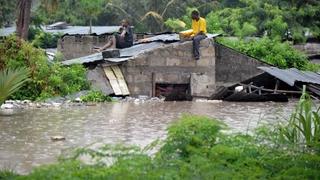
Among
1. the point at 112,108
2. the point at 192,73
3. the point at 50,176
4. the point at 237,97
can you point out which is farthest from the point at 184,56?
the point at 50,176

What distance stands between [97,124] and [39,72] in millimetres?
6874

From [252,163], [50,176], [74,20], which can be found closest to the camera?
[50,176]

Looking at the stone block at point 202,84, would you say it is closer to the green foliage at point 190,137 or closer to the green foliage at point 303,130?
the green foliage at point 303,130

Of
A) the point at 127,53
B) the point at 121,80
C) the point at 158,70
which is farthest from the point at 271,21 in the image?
the point at 121,80

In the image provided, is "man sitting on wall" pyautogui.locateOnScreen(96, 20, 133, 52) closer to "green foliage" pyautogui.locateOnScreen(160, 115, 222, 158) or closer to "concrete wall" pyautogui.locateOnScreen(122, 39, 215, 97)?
"concrete wall" pyautogui.locateOnScreen(122, 39, 215, 97)

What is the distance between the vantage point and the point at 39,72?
798 inches

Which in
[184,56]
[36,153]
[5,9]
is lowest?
[36,153]

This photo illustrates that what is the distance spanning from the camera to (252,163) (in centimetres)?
739

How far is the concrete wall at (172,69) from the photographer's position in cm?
2162

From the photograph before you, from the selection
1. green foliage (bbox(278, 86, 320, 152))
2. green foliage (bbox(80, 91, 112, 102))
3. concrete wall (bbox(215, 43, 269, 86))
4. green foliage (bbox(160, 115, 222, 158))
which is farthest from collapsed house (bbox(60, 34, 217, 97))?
green foliage (bbox(160, 115, 222, 158))

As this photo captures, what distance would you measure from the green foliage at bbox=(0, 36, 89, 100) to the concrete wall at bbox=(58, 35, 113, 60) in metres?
7.65

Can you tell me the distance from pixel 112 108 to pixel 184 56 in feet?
16.4

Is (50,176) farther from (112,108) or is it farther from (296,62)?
(296,62)

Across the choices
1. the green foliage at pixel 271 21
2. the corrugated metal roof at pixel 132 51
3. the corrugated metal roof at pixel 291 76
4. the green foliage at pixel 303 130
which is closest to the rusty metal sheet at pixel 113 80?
the corrugated metal roof at pixel 132 51
